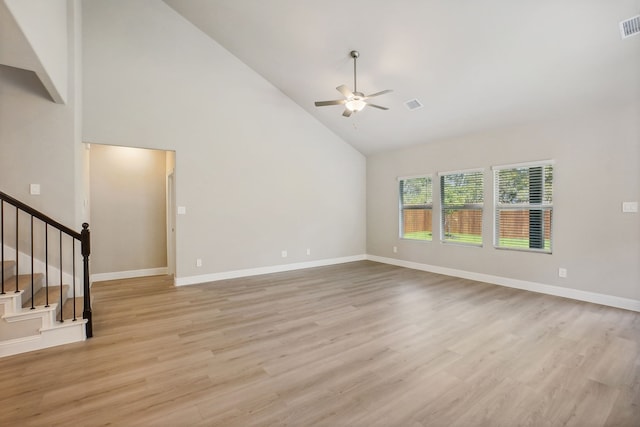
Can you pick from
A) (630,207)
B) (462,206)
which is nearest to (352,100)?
(462,206)

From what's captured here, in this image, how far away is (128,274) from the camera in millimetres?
5570

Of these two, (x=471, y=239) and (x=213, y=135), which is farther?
(x=471, y=239)

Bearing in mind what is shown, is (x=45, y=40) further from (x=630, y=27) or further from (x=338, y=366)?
(x=630, y=27)

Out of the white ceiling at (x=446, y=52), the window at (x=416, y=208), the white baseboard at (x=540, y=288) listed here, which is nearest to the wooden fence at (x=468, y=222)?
the window at (x=416, y=208)

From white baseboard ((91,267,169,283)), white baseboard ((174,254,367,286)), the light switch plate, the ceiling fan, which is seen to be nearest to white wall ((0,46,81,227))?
white baseboard ((174,254,367,286))

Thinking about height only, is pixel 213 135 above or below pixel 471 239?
above

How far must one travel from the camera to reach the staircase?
8.59 feet

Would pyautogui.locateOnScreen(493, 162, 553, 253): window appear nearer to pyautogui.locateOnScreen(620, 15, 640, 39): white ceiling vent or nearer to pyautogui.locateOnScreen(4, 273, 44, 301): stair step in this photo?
pyautogui.locateOnScreen(620, 15, 640, 39): white ceiling vent

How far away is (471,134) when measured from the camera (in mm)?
5324

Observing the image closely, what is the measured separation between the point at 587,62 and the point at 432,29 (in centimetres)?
187

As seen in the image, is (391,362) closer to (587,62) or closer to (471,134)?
(587,62)

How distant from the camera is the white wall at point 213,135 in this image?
174 inches

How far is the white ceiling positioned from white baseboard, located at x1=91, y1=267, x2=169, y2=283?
4.53 metres

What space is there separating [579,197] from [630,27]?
2.15 meters
